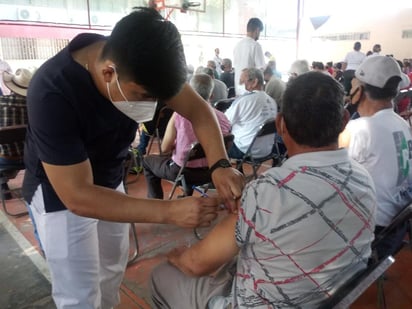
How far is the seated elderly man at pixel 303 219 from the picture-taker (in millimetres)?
851

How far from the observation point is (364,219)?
3.04 ft

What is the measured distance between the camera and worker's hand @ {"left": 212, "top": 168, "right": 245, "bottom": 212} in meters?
1.08

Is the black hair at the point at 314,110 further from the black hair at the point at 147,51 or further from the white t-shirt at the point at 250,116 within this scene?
the white t-shirt at the point at 250,116

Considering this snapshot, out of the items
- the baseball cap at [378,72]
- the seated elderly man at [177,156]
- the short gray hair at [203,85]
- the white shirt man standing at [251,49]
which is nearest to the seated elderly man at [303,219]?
the baseball cap at [378,72]

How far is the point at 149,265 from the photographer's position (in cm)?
225

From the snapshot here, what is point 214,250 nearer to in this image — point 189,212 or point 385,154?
point 189,212

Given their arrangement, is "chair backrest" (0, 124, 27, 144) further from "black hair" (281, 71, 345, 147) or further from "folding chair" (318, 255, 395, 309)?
"folding chair" (318, 255, 395, 309)

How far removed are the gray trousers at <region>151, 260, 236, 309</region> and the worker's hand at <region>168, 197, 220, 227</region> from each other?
312mm

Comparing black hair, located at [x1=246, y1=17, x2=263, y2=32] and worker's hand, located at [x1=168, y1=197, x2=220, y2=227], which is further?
black hair, located at [x1=246, y1=17, x2=263, y2=32]

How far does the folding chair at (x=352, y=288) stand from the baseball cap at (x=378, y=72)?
116 centimetres

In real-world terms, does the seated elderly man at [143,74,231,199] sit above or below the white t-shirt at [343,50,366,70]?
below

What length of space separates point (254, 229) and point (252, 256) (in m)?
0.10

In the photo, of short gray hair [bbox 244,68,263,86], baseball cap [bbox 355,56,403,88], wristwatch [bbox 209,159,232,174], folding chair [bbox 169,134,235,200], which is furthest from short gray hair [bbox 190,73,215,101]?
wristwatch [bbox 209,159,232,174]

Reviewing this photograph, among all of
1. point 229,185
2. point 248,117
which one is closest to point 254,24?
point 248,117
